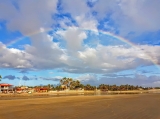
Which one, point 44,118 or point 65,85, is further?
point 65,85

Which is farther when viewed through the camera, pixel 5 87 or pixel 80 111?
pixel 5 87

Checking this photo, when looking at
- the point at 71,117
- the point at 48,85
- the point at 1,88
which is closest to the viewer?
the point at 71,117

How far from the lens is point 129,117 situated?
61.9 ft

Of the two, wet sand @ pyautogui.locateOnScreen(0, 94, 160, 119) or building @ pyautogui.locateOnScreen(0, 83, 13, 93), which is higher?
building @ pyautogui.locateOnScreen(0, 83, 13, 93)

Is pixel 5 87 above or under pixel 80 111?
above

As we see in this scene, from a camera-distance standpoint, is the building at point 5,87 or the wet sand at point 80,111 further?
the building at point 5,87

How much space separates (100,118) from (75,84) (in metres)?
163

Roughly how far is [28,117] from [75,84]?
163 meters

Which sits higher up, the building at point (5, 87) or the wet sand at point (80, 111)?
the building at point (5, 87)

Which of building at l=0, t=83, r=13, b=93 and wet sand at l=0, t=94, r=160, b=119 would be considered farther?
building at l=0, t=83, r=13, b=93

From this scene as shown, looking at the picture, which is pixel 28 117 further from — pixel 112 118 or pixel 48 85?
pixel 48 85

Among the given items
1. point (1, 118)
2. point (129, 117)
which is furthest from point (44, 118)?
point (129, 117)

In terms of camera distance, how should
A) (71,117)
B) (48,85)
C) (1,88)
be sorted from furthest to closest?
(48,85)
(1,88)
(71,117)

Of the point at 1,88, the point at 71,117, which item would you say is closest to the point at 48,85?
the point at 1,88
